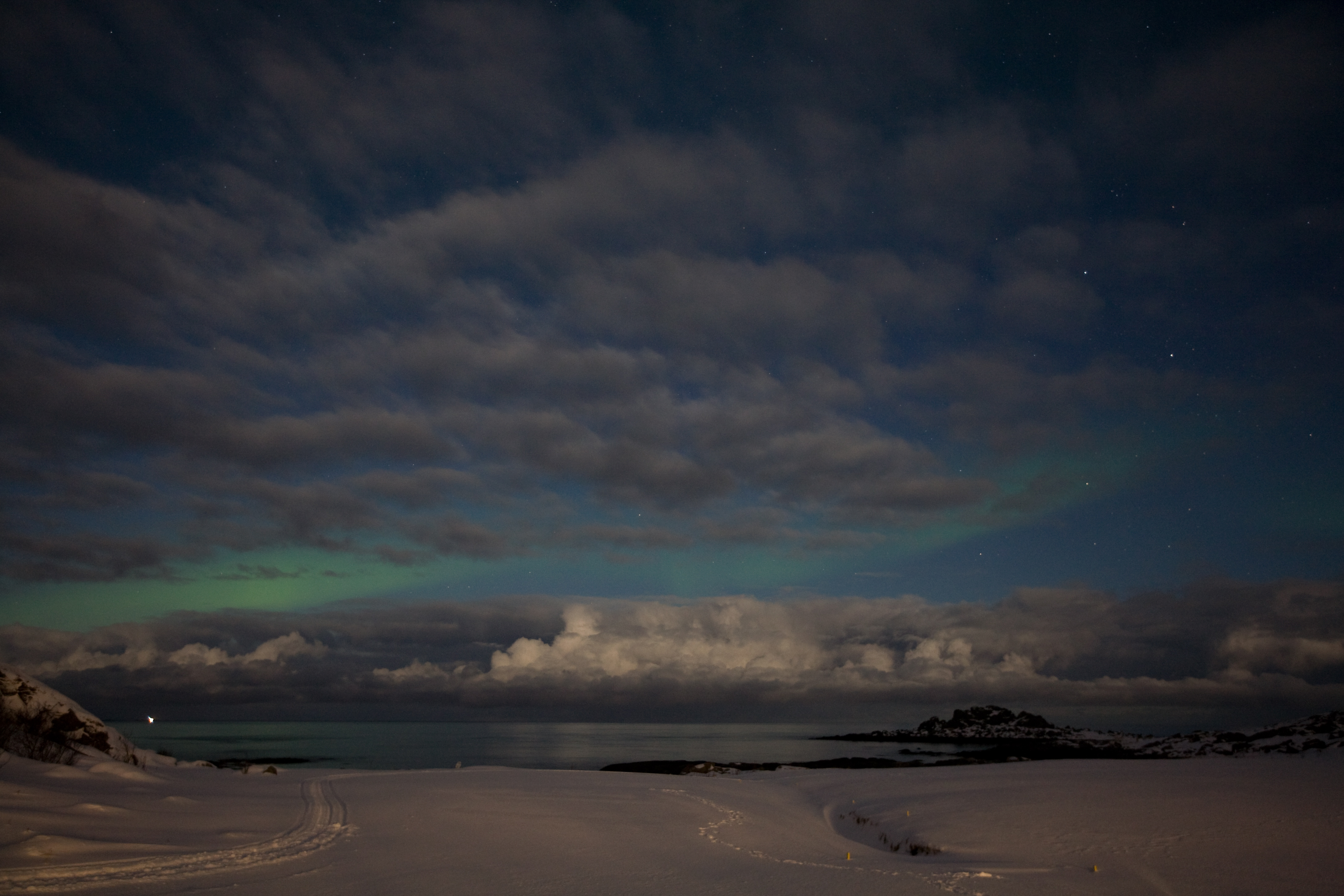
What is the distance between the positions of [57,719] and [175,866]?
21864 mm

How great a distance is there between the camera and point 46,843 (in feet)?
37.8

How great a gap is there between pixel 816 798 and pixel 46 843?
28.6m

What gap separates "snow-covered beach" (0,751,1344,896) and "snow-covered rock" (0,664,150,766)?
302 centimetres

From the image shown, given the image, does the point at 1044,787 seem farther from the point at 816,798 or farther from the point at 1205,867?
the point at 1205,867

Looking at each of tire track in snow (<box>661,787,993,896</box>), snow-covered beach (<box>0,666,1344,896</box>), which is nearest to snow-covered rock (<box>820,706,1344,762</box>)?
snow-covered beach (<box>0,666,1344,896</box>)

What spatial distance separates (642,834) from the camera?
18109 millimetres

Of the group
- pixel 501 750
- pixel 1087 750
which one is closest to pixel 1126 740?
pixel 1087 750

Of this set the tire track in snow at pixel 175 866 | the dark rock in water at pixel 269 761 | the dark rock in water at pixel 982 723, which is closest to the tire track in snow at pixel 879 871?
the tire track in snow at pixel 175 866

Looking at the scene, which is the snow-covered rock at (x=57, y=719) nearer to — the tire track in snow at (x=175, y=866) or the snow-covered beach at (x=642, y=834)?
the snow-covered beach at (x=642, y=834)

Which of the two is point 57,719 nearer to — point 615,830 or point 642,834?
point 615,830

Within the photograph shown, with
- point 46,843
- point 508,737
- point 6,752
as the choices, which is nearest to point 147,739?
point 508,737

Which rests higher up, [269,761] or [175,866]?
[175,866]

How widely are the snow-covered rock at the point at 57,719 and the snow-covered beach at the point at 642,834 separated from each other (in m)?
3.02

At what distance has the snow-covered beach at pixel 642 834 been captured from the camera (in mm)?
11953
